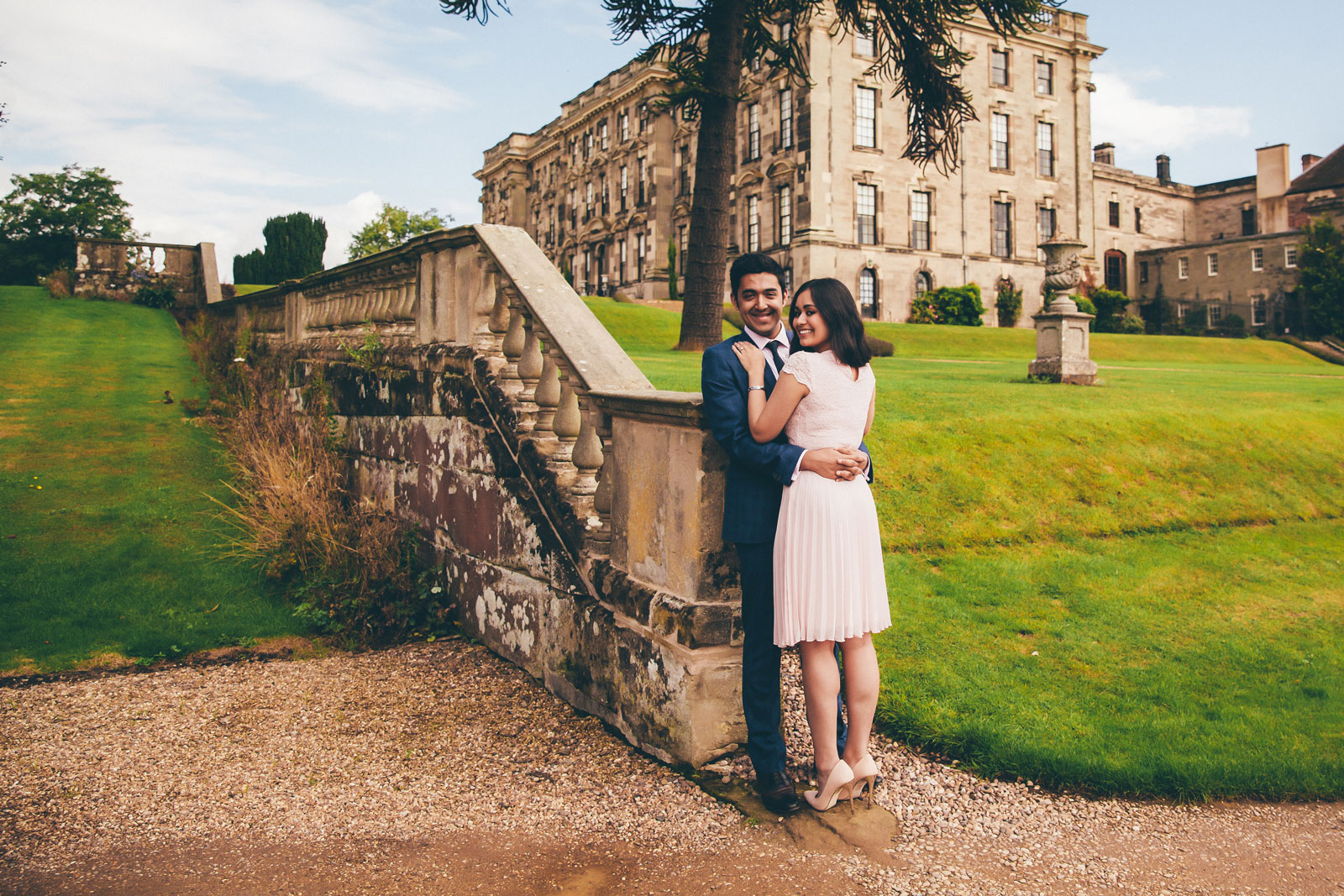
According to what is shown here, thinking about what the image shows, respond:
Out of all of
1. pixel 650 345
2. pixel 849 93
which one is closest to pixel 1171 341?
pixel 849 93

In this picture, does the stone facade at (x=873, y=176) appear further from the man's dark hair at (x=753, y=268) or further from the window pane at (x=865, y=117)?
the man's dark hair at (x=753, y=268)

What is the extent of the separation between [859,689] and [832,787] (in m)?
0.38

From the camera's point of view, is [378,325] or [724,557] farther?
[378,325]

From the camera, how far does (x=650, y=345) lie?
2414cm

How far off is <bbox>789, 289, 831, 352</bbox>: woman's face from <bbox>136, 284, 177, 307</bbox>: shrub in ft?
76.6

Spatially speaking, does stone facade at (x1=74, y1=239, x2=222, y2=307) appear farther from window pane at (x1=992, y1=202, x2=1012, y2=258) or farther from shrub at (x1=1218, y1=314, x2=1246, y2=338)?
shrub at (x1=1218, y1=314, x2=1246, y2=338)

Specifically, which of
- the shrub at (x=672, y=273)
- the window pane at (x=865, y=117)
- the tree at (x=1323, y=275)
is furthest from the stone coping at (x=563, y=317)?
the tree at (x=1323, y=275)

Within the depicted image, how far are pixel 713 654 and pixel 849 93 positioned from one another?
37.8 m

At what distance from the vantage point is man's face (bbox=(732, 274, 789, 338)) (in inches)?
139

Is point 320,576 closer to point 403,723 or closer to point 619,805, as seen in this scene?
point 403,723

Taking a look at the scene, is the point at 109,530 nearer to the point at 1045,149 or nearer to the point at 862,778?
the point at 862,778

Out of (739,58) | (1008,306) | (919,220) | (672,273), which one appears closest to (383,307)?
(739,58)

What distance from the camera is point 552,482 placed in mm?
4586

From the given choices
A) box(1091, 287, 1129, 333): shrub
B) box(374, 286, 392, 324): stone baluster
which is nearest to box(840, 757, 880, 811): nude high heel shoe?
box(374, 286, 392, 324): stone baluster
